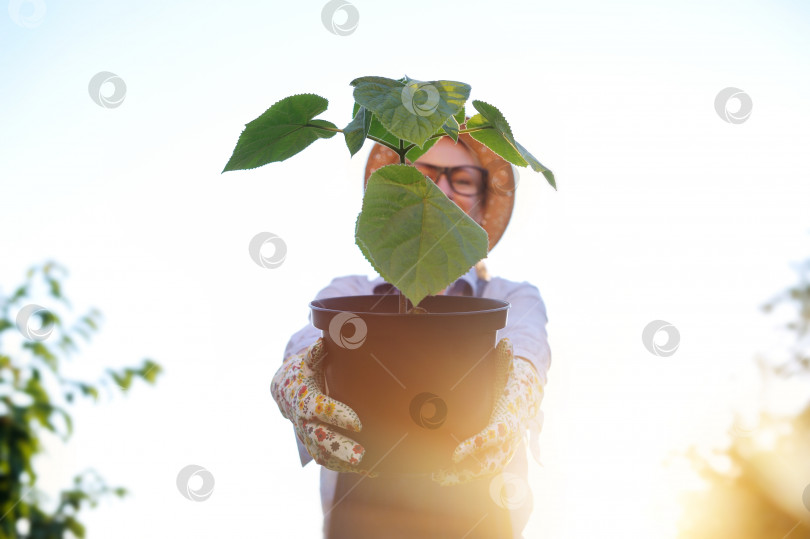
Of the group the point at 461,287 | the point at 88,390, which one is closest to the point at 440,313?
the point at 461,287

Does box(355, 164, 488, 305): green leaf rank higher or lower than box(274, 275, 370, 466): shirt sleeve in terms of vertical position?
lower

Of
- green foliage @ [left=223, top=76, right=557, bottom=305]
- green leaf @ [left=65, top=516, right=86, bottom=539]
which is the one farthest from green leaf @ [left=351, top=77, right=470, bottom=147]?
green leaf @ [left=65, top=516, right=86, bottom=539]

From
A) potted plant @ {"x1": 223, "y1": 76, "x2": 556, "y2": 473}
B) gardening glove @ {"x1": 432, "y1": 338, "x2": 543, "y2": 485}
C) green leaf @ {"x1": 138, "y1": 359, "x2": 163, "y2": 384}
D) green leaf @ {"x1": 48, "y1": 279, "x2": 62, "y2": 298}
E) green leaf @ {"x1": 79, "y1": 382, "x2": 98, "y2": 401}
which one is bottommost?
gardening glove @ {"x1": 432, "y1": 338, "x2": 543, "y2": 485}

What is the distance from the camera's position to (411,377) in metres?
0.58

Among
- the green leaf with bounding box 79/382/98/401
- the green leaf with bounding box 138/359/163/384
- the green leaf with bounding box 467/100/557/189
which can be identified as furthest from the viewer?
the green leaf with bounding box 138/359/163/384

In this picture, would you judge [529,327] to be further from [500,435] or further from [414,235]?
[414,235]

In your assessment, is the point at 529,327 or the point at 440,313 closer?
the point at 440,313

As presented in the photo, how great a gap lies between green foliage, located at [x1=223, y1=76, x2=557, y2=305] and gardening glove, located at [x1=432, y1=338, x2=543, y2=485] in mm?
262

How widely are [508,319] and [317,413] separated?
25.1 inches

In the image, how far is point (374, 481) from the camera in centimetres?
96

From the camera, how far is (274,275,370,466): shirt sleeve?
942mm

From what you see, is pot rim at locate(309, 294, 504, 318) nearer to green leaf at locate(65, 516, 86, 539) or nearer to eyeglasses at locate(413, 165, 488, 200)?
eyeglasses at locate(413, 165, 488, 200)

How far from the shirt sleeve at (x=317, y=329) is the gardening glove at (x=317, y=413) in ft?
0.55

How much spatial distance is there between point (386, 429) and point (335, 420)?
0.08 m
